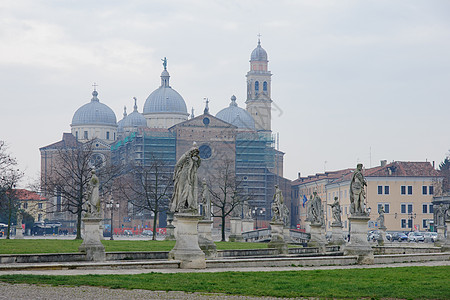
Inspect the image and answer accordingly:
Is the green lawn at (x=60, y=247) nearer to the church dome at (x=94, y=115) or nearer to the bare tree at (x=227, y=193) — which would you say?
Result: the bare tree at (x=227, y=193)

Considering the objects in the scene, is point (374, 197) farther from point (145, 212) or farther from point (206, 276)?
point (206, 276)

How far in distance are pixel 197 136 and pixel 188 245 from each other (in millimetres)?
104683

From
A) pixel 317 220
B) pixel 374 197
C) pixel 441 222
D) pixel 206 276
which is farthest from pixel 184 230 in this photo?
pixel 374 197

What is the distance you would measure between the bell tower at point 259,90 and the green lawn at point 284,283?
456 ft

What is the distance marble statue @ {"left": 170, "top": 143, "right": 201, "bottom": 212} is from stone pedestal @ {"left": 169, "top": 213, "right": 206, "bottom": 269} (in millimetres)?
348

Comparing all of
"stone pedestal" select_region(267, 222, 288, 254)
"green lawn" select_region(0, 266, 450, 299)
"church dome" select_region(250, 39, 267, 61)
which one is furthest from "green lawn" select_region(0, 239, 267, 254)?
"church dome" select_region(250, 39, 267, 61)

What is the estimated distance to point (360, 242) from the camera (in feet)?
87.2

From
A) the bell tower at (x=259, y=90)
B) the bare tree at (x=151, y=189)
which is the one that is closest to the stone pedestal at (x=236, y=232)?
the bare tree at (x=151, y=189)

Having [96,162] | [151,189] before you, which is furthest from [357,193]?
[151,189]

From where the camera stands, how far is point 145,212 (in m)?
123

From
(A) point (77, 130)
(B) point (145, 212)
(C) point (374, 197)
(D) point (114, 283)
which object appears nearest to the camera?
(D) point (114, 283)

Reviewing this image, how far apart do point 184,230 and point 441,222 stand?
38.8 meters

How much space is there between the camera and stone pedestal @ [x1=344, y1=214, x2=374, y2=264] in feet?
85.4

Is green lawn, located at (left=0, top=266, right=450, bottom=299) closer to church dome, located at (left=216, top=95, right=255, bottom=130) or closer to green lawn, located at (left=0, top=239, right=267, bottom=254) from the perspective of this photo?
green lawn, located at (left=0, top=239, right=267, bottom=254)
